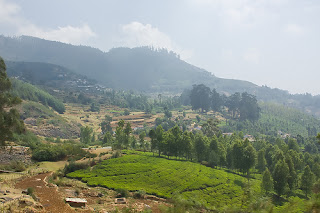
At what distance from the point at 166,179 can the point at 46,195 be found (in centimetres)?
2191

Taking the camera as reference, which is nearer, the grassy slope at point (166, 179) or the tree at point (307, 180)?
the grassy slope at point (166, 179)

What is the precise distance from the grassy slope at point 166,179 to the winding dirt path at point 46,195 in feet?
27.4

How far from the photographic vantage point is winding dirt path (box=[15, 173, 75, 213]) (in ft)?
71.1

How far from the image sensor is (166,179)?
42500mm

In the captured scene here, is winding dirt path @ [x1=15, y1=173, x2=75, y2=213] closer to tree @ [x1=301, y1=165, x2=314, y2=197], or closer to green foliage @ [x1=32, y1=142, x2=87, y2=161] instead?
green foliage @ [x1=32, y1=142, x2=87, y2=161]

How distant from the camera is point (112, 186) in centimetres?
3700

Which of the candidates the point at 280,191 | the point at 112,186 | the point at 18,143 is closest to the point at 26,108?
the point at 18,143

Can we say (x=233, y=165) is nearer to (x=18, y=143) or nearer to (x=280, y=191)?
(x=280, y=191)

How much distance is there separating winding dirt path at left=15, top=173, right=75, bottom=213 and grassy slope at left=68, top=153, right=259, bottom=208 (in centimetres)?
834

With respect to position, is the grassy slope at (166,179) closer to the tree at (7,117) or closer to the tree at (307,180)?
the tree at (307,180)

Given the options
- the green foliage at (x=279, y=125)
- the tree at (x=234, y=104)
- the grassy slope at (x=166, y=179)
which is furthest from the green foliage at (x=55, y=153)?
the tree at (x=234, y=104)

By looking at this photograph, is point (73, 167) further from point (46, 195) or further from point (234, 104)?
point (234, 104)

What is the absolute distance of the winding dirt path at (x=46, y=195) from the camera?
21.7 meters

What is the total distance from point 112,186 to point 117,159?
44.6 ft
